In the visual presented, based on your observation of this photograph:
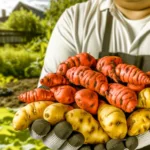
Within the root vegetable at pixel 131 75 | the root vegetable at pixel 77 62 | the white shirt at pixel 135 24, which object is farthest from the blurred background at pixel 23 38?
the root vegetable at pixel 131 75

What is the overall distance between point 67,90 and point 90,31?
384mm

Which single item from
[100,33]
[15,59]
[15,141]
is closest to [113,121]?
[100,33]

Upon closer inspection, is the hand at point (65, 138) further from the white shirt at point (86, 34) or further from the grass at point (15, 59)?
the grass at point (15, 59)

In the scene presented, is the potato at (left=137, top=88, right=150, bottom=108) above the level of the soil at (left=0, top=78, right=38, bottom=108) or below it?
above

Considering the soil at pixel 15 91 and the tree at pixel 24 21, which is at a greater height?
the tree at pixel 24 21

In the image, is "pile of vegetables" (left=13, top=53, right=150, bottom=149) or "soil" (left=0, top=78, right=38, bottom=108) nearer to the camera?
"pile of vegetables" (left=13, top=53, right=150, bottom=149)

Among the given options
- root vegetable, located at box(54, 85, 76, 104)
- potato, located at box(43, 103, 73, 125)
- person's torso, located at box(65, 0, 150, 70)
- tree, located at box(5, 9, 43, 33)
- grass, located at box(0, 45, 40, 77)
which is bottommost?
grass, located at box(0, 45, 40, 77)

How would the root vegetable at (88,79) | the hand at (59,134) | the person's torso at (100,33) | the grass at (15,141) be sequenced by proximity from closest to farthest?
the hand at (59,134) → the root vegetable at (88,79) → the person's torso at (100,33) → the grass at (15,141)

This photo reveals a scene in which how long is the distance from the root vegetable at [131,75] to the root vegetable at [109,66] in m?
0.01

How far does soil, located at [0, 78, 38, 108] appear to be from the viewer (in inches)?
106

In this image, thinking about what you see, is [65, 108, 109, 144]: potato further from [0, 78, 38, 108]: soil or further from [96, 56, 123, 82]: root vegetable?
[0, 78, 38, 108]: soil

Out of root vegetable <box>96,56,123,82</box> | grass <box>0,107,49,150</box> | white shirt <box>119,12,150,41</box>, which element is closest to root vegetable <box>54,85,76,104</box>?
root vegetable <box>96,56,123,82</box>

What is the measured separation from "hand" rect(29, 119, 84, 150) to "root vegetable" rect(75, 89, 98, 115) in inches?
2.9

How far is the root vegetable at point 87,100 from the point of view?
83 centimetres
